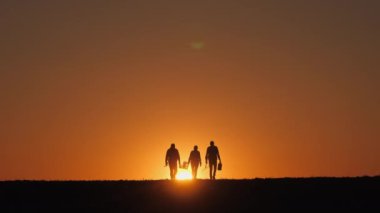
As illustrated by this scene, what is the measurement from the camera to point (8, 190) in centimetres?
4766

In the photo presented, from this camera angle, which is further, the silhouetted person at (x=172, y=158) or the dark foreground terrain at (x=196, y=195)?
the silhouetted person at (x=172, y=158)

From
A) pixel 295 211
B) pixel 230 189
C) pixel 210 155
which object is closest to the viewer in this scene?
pixel 295 211

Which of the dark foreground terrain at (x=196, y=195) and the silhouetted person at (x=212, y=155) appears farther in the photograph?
the silhouetted person at (x=212, y=155)

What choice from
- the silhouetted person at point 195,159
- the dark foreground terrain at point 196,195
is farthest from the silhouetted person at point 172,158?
the dark foreground terrain at point 196,195

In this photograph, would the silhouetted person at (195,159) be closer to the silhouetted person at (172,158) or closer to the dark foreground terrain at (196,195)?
the silhouetted person at (172,158)

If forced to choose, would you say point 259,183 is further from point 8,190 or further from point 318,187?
point 8,190

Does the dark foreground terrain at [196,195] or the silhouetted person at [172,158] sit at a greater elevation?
the silhouetted person at [172,158]

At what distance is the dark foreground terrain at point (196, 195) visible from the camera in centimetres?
4453

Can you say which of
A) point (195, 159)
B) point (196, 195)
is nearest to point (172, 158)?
point (195, 159)

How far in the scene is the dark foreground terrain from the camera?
44.5m

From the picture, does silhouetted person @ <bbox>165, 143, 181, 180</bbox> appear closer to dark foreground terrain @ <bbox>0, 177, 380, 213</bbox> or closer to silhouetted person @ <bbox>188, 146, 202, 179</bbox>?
silhouetted person @ <bbox>188, 146, 202, 179</bbox>

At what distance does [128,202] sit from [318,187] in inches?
336

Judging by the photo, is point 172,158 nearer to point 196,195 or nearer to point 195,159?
point 195,159

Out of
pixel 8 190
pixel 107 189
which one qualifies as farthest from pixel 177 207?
pixel 8 190
